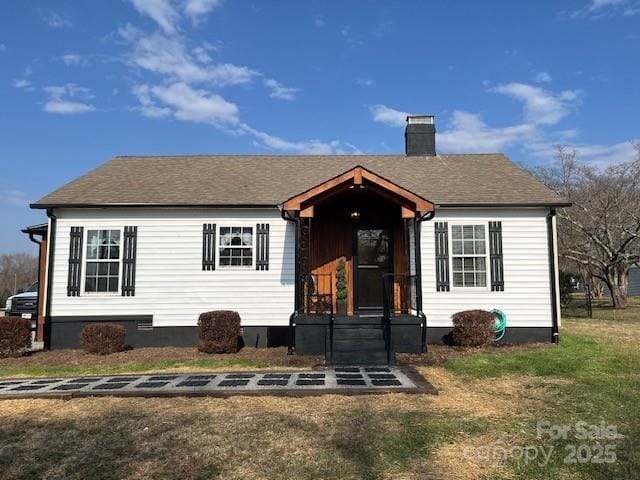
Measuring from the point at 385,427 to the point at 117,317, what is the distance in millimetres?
7780

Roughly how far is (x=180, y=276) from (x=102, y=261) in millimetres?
1826

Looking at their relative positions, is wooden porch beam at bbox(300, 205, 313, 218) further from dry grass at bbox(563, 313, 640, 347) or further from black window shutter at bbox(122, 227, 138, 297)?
dry grass at bbox(563, 313, 640, 347)

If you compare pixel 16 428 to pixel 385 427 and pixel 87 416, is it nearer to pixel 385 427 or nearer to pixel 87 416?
pixel 87 416

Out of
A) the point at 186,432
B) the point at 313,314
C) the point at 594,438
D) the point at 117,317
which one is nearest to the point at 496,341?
the point at 313,314

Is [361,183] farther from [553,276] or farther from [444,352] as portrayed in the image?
[553,276]

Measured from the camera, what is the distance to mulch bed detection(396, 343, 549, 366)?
839cm

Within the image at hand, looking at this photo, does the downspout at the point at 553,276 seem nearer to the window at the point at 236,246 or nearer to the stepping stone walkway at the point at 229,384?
the stepping stone walkway at the point at 229,384

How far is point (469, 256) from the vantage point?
10.5m

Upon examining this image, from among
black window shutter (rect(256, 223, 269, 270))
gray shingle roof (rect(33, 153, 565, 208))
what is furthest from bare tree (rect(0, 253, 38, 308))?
black window shutter (rect(256, 223, 269, 270))

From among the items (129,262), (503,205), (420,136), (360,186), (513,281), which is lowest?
(513,281)

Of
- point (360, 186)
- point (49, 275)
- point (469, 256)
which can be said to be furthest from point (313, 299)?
point (49, 275)

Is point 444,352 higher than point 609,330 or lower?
lower

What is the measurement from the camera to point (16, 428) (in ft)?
16.2

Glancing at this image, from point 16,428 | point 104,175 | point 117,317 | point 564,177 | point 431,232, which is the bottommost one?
point 16,428
